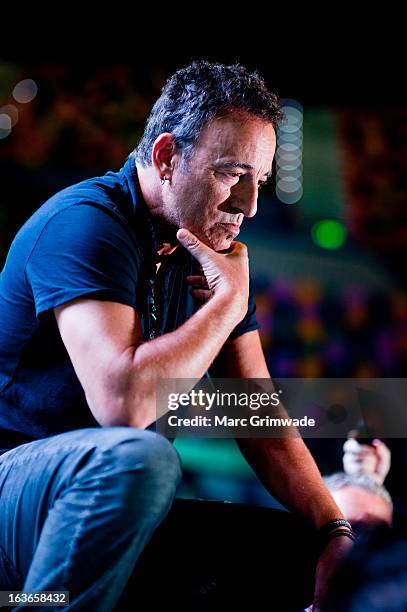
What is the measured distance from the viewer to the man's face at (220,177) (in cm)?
147

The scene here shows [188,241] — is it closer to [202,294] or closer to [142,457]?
[202,294]

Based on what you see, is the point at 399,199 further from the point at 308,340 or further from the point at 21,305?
the point at 21,305

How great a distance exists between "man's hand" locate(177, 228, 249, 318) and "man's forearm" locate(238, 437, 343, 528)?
407 millimetres

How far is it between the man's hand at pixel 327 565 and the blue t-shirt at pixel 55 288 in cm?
54

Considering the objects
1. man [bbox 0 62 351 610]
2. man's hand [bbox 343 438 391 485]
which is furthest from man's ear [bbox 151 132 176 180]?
man's hand [bbox 343 438 391 485]

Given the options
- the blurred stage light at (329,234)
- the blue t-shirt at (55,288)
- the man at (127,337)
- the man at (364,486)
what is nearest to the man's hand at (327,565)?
the man at (127,337)

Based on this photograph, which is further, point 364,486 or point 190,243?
point 364,486

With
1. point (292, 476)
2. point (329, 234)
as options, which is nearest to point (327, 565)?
point (292, 476)

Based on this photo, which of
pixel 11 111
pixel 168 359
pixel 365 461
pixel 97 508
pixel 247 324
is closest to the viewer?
pixel 97 508

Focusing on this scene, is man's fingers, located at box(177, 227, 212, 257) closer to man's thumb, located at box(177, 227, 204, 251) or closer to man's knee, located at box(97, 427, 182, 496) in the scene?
man's thumb, located at box(177, 227, 204, 251)

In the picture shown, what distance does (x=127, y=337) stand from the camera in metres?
1.16

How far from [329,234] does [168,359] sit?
3.47 metres

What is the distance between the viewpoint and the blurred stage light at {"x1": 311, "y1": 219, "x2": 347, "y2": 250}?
436cm

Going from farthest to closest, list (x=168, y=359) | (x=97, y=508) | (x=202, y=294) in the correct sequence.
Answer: (x=202, y=294)
(x=168, y=359)
(x=97, y=508)
